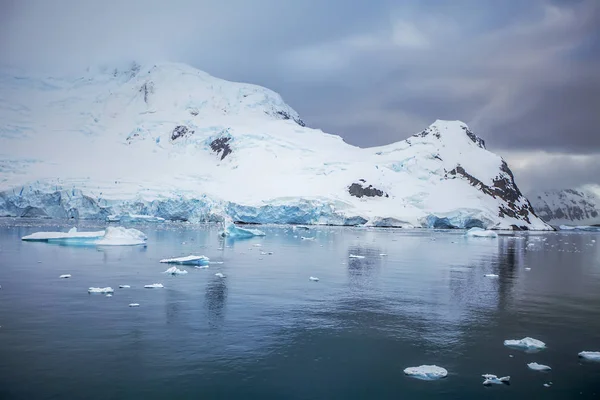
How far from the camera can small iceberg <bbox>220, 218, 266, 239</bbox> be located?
4859 cm

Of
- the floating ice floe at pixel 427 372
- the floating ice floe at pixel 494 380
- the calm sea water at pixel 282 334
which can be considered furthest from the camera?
the floating ice floe at pixel 427 372

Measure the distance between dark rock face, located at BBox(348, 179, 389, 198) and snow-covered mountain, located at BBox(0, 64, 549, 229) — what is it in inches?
10.3

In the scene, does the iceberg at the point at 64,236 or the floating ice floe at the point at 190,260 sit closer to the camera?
the floating ice floe at the point at 190,260

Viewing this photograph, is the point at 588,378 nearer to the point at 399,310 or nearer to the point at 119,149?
the point at 399,310

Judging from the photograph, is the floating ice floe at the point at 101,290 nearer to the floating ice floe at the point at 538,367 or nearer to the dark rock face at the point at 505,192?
the floating ice floe at the point at 538,367

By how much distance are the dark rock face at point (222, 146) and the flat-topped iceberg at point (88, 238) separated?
305 ft

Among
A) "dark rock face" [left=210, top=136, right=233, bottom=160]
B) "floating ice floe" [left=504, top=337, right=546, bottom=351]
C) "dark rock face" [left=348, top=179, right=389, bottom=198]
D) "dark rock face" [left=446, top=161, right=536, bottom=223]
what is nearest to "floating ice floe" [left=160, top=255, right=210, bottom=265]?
"floating ice floe" [left=504, top=337, right=546, bottom=351]

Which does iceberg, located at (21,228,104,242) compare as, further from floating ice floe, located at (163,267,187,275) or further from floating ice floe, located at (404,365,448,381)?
floating ice floe, located at (404,365,448,381)

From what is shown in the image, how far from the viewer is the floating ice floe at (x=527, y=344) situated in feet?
37.5

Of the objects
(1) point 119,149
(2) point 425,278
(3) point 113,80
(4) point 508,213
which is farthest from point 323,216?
(3) point 113,80

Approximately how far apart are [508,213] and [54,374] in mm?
118322

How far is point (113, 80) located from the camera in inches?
6713

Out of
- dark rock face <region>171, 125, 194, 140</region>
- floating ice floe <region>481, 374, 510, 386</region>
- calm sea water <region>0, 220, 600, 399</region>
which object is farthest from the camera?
dark rock face <region>171, 125, 194, 140</region>

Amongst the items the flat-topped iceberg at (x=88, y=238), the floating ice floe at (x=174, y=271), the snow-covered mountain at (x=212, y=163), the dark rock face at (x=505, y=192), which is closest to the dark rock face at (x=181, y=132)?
the snow-covered mountain at (x=212, y=163)
